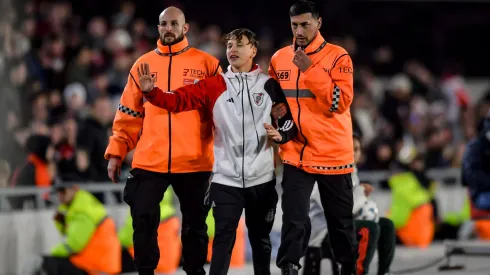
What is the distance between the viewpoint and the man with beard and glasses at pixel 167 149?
26.1 feet

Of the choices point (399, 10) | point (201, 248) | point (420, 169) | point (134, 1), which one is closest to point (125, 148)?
point (201, 248)

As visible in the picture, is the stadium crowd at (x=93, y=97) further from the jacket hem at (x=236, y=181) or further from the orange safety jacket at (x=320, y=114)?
the orange safety jacket at (x=320, y=114)

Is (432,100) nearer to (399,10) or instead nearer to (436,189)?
(399,10)

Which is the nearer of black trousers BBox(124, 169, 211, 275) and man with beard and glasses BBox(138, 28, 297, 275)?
man with beard and glasses BBox(138, 28, 297, 275)

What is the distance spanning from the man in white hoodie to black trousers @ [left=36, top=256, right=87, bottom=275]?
8.28 ft

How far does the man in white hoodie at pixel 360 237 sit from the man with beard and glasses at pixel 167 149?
110 cm

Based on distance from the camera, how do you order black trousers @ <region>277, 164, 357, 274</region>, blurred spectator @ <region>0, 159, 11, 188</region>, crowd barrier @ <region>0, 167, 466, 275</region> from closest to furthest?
black trousers @ <region>277, 164, 357, 274</region>
crowd barrier @ <region>0, 167, 466, 275</region>
blurred spectator @ <region>0, 159, 11, 188</region>

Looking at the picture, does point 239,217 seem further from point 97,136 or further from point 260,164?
point 97,136

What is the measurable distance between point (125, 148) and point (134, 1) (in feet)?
30.3

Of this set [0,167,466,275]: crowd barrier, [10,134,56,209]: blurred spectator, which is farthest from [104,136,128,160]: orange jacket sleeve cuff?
[10,134,56,209]: blurred spectator

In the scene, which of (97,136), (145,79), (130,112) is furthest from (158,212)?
(97,136)

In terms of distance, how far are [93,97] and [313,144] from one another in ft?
22.5

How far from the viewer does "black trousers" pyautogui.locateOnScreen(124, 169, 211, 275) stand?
26.0 ft

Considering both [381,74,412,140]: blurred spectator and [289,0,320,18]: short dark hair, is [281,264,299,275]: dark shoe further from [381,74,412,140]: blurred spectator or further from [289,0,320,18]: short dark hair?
[381,74,412,140]: blurred spectator
